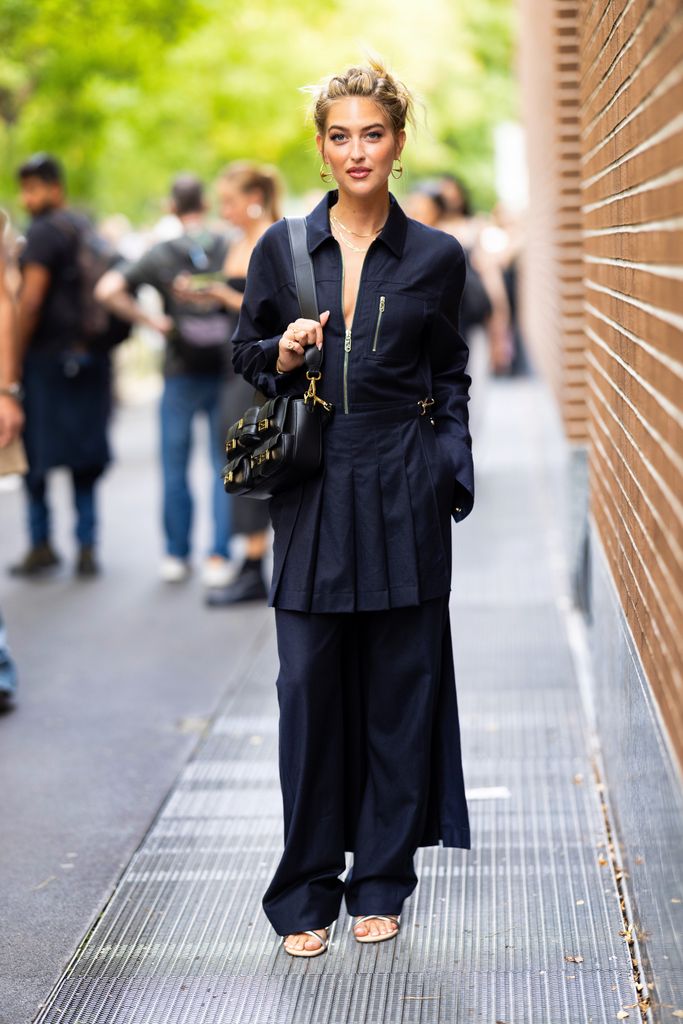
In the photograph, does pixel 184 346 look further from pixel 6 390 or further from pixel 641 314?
pixel 641 314

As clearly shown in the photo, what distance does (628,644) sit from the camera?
14.4 ft

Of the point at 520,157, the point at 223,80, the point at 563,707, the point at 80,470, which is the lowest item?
the point at 563,707

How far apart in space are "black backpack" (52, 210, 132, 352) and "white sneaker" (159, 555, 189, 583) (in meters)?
1.33

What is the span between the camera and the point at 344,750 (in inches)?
170

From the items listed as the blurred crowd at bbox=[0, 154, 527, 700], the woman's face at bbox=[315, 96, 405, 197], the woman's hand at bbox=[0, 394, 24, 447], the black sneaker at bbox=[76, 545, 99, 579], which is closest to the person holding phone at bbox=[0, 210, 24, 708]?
the woman's hand at bbox=[0, 394, 24, 447]

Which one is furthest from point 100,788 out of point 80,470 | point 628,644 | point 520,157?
point 520,157

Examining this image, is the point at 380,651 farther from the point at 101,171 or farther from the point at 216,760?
the point at 101,171

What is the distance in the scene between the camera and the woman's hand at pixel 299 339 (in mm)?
3920

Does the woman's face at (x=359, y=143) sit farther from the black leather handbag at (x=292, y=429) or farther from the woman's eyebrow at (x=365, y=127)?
Result: the black leather handbag at (x=292, y=429)

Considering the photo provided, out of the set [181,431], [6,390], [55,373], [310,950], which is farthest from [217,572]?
[310,950]

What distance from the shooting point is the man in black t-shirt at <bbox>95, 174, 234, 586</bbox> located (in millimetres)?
8883

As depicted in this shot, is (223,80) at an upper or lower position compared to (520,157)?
upper

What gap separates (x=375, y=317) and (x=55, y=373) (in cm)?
591

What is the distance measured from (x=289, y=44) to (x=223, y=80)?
1238 millimetres
